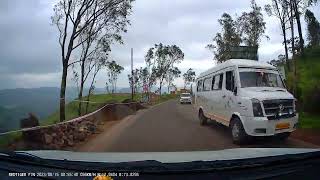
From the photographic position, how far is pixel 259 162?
373cm

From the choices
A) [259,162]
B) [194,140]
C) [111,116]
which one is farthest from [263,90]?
[111,116]

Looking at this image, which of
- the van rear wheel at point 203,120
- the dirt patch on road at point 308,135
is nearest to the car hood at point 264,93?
the dirt patch on road at point 308,135

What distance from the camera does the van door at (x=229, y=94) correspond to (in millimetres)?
13623

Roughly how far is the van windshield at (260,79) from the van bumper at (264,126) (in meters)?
1.47

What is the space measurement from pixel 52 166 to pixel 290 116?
10122mm

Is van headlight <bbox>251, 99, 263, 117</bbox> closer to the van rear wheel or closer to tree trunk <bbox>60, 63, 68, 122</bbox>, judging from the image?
the van rear wheel

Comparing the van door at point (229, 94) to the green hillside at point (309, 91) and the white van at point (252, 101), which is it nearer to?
the white van at point (252, 101)

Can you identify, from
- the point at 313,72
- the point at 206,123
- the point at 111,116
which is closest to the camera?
the point at 206,123

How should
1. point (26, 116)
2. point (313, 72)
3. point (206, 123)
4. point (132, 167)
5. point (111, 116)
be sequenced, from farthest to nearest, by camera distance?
point (111, 116) → point (313, 72) → point (206, 123) → point (26, 116) → point (132, 167)

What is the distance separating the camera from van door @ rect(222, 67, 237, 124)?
13623 mm

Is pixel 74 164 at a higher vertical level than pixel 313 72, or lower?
lower

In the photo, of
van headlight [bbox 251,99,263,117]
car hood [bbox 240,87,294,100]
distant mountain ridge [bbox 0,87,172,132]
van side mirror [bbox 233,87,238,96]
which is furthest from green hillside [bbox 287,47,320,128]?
distant mountain ridge [bbox 0,87,172,132]

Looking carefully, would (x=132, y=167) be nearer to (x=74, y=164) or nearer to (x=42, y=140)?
(x=74, y=164)

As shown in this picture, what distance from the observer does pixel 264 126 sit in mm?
12125
